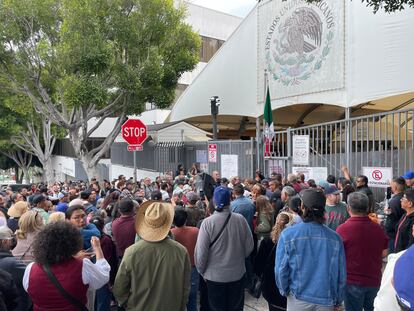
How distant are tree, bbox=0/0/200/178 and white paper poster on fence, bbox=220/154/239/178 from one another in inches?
187

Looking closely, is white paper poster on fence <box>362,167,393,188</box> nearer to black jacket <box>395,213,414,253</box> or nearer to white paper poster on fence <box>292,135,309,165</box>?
white paper poster on fence <box>292,135,309,165</box>

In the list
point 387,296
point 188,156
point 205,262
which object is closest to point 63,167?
point 188,156

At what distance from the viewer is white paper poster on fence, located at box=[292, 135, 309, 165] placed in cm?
1169

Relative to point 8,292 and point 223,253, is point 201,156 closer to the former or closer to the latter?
point 223,253

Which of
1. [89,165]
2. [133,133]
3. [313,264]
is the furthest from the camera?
[89,165]

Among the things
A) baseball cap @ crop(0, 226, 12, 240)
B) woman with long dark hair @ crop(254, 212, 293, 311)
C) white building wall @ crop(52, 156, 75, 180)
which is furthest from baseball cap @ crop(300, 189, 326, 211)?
white building wall @ crop(52, 156, 75, 180)

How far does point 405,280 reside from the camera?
1.96 meters

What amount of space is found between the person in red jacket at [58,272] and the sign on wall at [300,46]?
1367 cm

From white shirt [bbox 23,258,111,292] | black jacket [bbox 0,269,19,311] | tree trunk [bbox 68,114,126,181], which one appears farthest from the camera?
tree trunk [bbox 68,114,126,181]

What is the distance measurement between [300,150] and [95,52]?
870 cm

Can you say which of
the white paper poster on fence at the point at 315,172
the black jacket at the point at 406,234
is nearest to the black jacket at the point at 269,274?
the black jacket at the point at 406,234

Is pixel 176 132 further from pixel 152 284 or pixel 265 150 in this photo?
pixel 152 284

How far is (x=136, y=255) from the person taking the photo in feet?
11.4

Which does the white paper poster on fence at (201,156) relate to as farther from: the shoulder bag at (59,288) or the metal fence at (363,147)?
the shoulder bag at (59,288)
